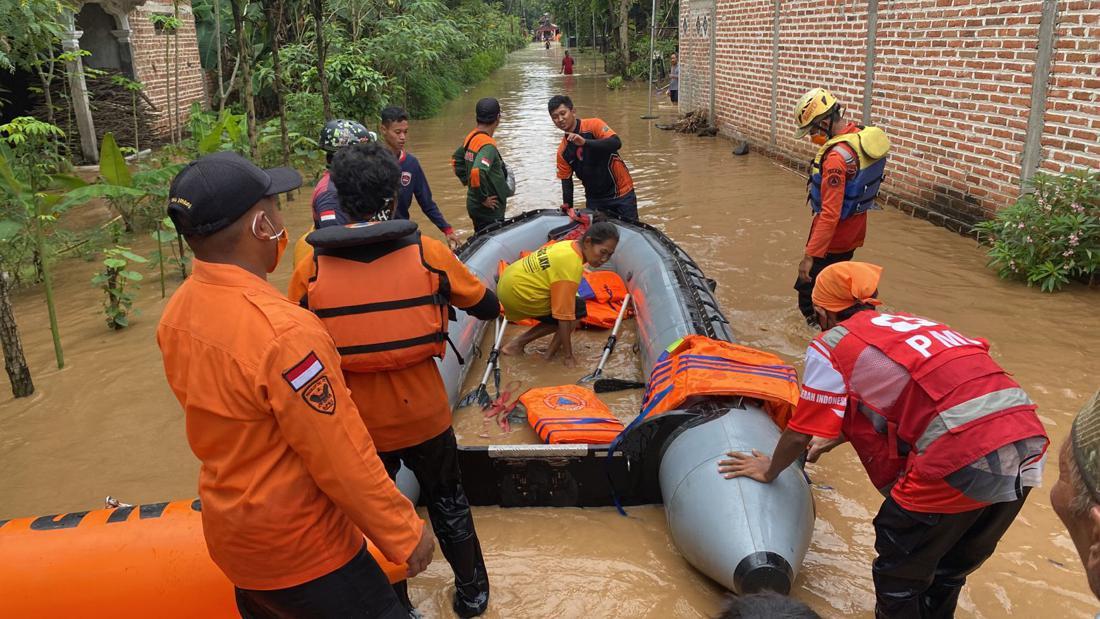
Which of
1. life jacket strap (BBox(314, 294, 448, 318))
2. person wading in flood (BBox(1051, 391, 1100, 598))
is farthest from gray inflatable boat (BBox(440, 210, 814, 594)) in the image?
person wading in flood (BBox(1051, 391, 1100, 598))

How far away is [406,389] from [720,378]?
1.47m

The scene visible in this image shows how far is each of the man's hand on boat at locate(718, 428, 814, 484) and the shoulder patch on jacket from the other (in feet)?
4.91

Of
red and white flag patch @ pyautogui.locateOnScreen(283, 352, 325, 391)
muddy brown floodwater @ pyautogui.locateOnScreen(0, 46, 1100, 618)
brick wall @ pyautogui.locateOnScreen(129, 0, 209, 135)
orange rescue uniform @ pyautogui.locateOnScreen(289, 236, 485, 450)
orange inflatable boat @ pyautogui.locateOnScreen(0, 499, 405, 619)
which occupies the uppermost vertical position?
brick wall @ pyautogui.locateOnScreen(129, 0, 209, 135)

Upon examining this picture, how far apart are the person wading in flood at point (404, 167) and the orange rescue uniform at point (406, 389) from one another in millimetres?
2099

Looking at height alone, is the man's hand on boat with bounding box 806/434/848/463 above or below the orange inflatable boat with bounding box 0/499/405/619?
above

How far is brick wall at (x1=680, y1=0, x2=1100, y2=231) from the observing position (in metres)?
5.46

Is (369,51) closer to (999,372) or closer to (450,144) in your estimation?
(450,144)

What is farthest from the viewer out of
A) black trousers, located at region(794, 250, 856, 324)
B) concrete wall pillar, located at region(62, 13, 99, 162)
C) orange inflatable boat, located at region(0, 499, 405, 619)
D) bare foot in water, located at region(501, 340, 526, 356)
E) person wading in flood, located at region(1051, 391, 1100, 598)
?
concrete wall pillar, located at region(62, 13, 99, 162)

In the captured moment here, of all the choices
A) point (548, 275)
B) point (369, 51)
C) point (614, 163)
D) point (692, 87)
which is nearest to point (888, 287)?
point (614, 163)

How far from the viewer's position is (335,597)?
5.55 ft

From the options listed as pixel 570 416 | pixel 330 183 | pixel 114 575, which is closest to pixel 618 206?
→ pixel 570 416

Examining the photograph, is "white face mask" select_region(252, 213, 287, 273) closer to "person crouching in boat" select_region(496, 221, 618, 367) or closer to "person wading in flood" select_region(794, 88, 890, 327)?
"person crouching in boat" select_region(496, 221, 618, 367)

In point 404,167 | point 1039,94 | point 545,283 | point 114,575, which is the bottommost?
point 114,575

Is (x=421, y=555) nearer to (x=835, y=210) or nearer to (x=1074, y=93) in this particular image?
(x=835, y=210)
